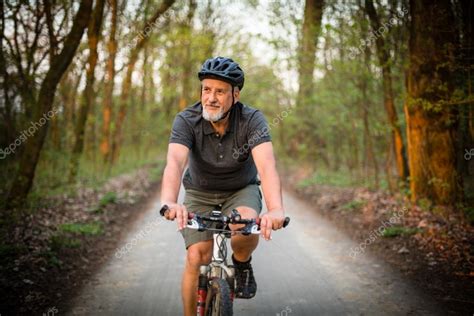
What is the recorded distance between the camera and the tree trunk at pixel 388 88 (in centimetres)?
1002

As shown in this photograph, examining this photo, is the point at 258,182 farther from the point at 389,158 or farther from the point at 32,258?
the point at 389,158

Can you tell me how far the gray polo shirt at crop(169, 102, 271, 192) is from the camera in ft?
12.9

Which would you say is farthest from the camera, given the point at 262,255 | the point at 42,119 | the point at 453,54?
the point at 42,119

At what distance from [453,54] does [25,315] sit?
7.28 m

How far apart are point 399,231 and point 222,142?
4.79 metres

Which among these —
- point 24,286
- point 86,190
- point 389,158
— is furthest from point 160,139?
point 24,286

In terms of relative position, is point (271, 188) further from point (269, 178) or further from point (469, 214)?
point (469, 214)

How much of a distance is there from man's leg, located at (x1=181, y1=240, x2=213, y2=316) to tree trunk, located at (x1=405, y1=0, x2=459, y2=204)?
18.3 feet

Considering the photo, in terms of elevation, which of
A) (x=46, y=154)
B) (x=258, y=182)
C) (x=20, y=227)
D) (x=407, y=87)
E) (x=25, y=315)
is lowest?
(x=25, y=315)

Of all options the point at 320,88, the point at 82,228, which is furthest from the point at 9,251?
the point at 320,88

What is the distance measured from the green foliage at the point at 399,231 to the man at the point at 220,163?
4196mm

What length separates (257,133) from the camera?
12.8 feet

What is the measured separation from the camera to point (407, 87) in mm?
8891

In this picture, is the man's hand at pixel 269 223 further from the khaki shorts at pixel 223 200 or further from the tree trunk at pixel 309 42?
the tree trunk at pixel 309 42
